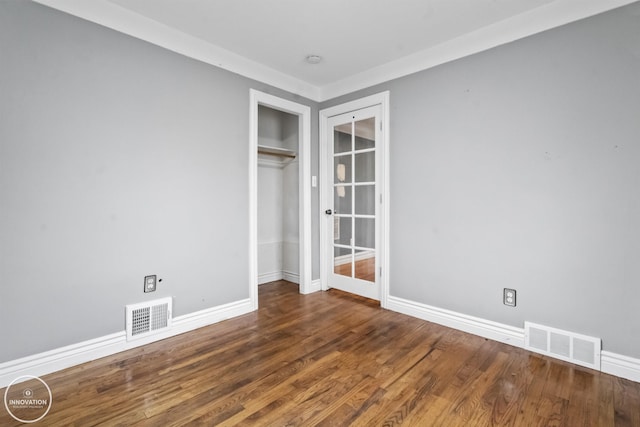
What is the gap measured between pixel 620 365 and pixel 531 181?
4.18ft

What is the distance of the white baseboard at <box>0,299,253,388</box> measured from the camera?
71.3 inches

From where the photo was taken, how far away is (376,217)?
3201 mm

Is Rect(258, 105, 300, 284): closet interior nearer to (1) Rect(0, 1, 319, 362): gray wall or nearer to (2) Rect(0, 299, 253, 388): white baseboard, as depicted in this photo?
(1) Rect(0, 1, 319, 362): gray wall

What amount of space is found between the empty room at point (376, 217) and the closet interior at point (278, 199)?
2.95 feet

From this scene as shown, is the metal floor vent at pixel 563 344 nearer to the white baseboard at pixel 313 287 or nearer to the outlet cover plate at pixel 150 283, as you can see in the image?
the white baseboard at pixel 313 287

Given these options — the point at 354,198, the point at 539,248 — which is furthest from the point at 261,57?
the point at 539,248

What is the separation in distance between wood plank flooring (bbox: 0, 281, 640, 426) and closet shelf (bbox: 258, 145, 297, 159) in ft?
6.87

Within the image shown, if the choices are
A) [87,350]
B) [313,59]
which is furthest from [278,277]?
[313,59]

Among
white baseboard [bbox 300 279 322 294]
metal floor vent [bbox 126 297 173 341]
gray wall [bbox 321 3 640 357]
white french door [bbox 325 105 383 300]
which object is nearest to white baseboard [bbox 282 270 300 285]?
white baseboard [bbox 300 279 322 294]

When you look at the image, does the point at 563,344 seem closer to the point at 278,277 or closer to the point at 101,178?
the point at 278,277

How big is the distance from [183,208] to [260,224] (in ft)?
4.96

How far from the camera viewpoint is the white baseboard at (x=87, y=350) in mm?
1810

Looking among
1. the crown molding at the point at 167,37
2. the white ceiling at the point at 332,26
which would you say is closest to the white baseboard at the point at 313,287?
the crown molding at the point at 167,37

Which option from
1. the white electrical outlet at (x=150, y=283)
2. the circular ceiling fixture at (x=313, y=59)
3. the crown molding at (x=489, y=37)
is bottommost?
the white electrical outlet at (x=150, y=283)
